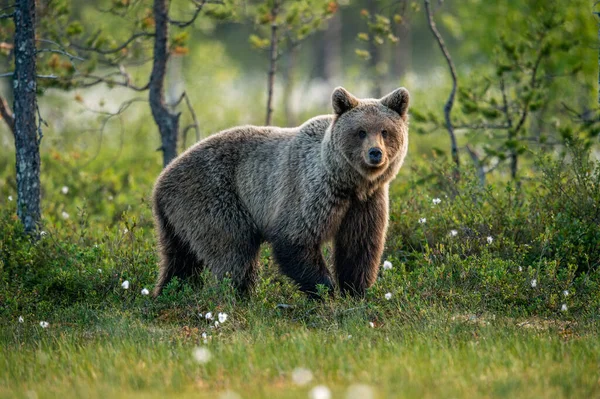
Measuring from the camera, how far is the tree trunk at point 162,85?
28.9 feet

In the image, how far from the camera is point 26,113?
759 centimetres

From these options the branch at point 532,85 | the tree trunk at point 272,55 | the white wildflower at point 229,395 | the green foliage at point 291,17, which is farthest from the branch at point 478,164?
the white wildflower at point 229,395

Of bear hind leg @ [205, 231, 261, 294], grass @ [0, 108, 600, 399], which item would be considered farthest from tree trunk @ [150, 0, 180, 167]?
bear hind leg @ [205, 231, 261, 294]

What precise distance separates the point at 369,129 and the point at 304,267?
1255 millimetres

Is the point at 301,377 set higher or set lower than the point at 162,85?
lower

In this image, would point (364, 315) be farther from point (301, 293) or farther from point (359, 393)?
point (359, 393)

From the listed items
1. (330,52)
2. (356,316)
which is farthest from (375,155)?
(330,52)

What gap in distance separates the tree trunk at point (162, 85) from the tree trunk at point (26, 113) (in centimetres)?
158

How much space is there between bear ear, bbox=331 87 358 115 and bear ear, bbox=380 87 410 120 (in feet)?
0.89

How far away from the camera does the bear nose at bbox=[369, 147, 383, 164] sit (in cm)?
605

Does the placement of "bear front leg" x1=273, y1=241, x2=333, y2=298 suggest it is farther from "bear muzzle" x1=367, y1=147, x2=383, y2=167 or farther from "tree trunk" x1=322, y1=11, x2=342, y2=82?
"tree trunk" x1=322, y1=11, x2=342, y2=82

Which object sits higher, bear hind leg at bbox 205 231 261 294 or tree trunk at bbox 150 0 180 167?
tree trunk at bbox 150 0 180 167

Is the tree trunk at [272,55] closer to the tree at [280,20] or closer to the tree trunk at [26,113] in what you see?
the tree at [280,20]

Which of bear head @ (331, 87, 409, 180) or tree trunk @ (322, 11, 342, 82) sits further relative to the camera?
tree trunk @ (322, 11, 342, 82)
